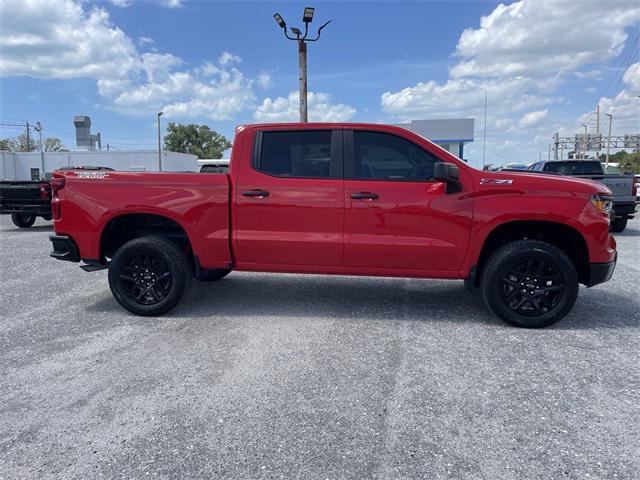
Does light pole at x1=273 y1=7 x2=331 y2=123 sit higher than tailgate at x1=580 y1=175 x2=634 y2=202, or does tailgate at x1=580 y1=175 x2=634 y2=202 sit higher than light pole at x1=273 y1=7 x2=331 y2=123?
light pole at x1=273 y1=7 x2=331 y2=123

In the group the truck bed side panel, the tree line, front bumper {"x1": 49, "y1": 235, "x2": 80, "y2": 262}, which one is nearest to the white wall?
the tree line

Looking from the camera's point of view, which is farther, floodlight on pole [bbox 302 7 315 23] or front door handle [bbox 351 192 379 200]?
floodlight on pole [bbox 302 7 315 23]

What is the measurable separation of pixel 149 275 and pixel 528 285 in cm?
388

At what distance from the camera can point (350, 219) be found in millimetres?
4633

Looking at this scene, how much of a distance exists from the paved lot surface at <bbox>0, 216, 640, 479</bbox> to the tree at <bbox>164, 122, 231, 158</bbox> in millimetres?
68087

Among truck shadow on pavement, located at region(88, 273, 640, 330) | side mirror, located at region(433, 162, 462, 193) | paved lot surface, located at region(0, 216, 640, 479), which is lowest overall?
paved lot surface, located at region(0, 216, 640, 479)

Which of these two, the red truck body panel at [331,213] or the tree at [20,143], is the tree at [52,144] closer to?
the tree at [20,143]

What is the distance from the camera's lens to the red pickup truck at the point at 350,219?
14.7ft

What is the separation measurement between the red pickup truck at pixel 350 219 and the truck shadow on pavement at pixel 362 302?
474 mm

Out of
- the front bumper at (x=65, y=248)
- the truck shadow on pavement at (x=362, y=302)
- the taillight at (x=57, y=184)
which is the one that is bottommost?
the truck shadow on pavement at (x=362, y=302)

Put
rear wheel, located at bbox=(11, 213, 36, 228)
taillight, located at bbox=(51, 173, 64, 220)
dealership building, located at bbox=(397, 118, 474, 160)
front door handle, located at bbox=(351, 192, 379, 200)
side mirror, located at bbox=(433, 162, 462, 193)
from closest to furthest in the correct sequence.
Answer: side mirror, located at bbox=(433, 162, 462, 193)
front door handle, located at bbox=(351, 192, 379, 200)
taillight, located at bbox=(51, 173, 64, 220)
rear wheel, located at bbox=(11, 213, 36, 228)
dealership building, located at bbox=(397, 118, 474, 160)

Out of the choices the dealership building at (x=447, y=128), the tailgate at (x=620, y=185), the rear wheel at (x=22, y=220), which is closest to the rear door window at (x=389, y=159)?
the tailgate at (x=620, y=185)

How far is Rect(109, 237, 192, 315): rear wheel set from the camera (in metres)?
4.88

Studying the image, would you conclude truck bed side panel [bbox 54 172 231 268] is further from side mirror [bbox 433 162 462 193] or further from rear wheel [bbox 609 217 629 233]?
rear wheel [bbox 609 217 629 233]
